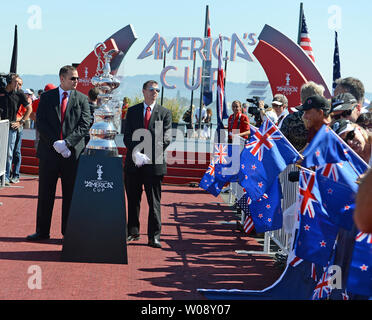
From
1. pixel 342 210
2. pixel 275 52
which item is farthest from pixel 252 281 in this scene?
pixel 275 52

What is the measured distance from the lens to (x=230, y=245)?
8.96m

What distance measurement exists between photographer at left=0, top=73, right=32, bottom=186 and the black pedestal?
6140 millimetres

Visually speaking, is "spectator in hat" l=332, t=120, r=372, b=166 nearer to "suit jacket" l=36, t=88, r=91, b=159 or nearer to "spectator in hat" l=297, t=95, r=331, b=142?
"spectator in hat" l=297, t=95, r=331, b=142

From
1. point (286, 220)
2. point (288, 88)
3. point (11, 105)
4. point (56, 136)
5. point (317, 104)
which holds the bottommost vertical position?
point (286, 220)

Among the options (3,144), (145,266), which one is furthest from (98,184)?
(3,144)

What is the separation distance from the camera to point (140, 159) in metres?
7.99

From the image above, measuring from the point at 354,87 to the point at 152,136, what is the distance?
2849mm

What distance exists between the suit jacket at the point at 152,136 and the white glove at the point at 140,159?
112 mm

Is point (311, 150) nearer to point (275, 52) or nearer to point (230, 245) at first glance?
point (230, 245)

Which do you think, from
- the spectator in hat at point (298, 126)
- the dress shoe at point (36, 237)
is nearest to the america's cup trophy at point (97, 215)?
the dress shoe at point (36, 237)

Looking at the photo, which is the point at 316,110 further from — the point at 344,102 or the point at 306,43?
the point at 306,43

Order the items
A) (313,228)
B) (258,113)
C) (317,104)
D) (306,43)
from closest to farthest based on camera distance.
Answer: (313,228)
(317,104)
(258,113)
(306,43)

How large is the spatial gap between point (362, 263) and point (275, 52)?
2039 cm

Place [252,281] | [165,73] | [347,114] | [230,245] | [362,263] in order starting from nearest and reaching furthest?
[362,263] → [347,114] → [252,281] → [230,245] → [165,73]
